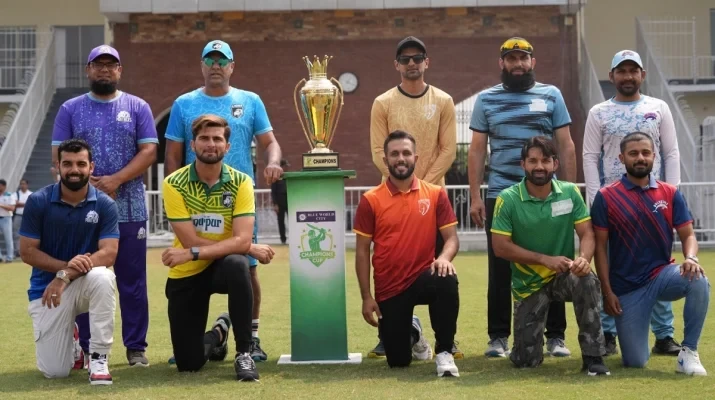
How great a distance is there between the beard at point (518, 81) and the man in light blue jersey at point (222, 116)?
5.15 feet

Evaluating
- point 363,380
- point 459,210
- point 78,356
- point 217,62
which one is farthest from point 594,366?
point 459,210

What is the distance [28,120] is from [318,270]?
18.2 metres

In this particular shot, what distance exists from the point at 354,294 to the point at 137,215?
4.99 m

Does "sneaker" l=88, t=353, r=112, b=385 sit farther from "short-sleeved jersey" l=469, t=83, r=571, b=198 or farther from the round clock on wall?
the round clock on wall

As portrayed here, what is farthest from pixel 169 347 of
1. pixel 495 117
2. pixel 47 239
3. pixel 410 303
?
pixel 495 117

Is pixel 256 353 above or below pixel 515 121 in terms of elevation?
below

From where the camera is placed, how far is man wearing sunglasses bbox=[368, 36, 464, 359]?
23.8 feet

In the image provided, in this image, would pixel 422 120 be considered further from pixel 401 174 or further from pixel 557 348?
pixel 557 348

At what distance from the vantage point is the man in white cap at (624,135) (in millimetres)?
7000

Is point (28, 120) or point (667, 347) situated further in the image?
point (28, 120)

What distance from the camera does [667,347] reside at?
6957 millimetres

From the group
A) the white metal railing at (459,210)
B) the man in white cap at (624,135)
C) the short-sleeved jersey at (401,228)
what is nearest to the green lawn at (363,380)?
the man in white cap at (624,135)

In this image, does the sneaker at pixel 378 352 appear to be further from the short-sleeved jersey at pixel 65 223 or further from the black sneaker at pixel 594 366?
the short-sleeved jersey at pixel 65 223

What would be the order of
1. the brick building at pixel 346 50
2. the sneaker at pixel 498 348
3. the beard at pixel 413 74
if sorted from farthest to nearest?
the brick building at pixel 346 50, the beard at pixel 413 74, the sneaker at pixel 498 348
